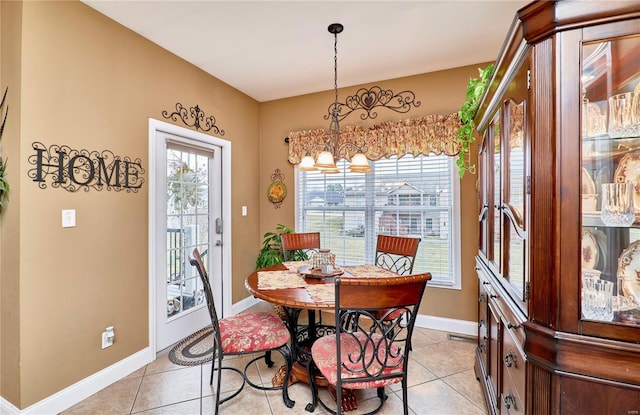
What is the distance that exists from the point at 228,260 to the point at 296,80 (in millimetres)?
2244

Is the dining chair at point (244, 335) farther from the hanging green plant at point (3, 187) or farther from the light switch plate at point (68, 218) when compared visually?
the hanging green plant at point (3, 187)

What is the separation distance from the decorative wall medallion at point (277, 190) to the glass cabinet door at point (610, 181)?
3.16 meters

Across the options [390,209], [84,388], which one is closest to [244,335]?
[84,388]

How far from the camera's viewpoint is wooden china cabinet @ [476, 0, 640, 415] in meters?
0.91

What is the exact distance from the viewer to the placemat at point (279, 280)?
1979 mm

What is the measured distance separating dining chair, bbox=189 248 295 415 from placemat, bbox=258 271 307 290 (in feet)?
0.92

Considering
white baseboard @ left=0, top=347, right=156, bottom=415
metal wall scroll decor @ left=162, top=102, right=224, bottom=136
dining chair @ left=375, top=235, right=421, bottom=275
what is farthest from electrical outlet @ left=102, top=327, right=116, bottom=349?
dining chair @ left=375, top=235, right=421, bottom=275

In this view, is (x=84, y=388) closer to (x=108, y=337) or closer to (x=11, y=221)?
(x=108, y=337)

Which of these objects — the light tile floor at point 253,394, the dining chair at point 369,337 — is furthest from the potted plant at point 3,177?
the dining chair at point 369,337

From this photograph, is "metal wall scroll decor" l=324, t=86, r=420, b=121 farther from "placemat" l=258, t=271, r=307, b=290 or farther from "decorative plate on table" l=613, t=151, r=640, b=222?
"decorative plate on table" l=613, t=151, r=640, b=222

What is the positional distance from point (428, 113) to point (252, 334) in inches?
108

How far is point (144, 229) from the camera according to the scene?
7.98 feet

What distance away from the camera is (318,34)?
94.3 inches

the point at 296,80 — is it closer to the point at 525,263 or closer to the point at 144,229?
the point at 144,229
